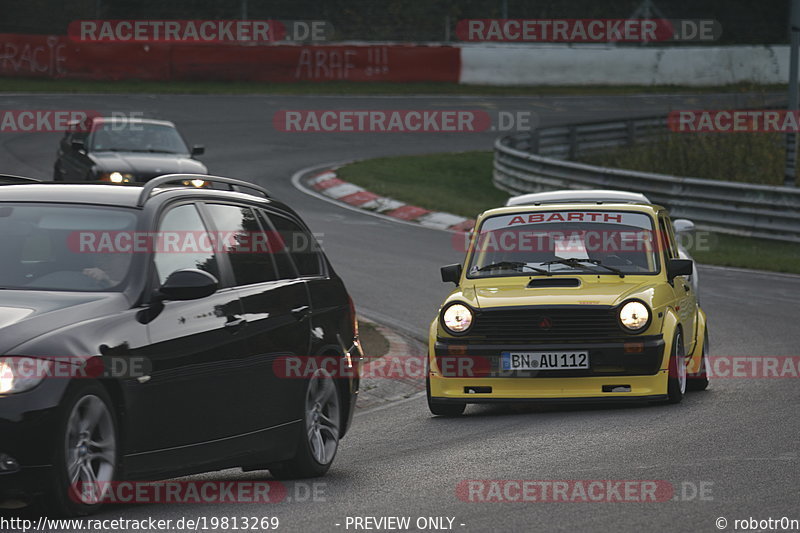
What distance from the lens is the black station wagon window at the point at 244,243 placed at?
7.71 metres

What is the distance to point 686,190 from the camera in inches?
948

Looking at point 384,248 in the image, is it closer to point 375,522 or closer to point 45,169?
point 45,169

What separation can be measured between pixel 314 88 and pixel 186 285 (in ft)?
116

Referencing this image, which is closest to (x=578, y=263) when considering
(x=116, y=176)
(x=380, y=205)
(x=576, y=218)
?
(x=576, y=218)

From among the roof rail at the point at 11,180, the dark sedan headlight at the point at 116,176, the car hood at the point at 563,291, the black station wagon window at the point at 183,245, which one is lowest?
the dark sedan headlight at the point at 116,176

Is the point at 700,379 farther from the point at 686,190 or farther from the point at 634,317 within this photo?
the point at 686,190

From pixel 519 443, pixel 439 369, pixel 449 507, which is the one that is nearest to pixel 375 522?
pixel 449 507

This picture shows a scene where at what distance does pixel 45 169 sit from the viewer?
88.1ft

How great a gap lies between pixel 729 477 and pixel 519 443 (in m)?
1.76

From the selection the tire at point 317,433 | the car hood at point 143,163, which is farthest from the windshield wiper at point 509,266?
the car hood at point 143,163

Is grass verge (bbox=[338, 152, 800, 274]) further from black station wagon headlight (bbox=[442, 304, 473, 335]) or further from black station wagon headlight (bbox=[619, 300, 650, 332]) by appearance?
black station wagon headlight (bbox=[442, 304, 473, 335])

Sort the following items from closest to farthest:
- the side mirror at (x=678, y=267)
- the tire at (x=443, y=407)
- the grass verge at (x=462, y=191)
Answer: the tire at (x=443, y=407)
the side mirror at (x=678, y=267)
the grass verge at (x=462, y=191)

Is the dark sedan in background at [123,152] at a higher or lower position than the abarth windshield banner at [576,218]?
lower

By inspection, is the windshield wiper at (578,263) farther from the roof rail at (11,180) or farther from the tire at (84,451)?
the tire at (84,451)
